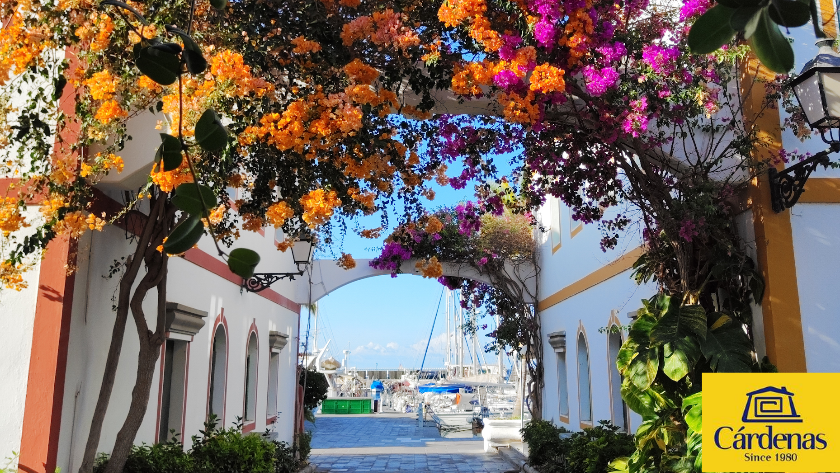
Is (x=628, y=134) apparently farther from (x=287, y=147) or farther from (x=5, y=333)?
(x=5, y=333)

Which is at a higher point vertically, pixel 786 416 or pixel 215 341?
pixel 215 341

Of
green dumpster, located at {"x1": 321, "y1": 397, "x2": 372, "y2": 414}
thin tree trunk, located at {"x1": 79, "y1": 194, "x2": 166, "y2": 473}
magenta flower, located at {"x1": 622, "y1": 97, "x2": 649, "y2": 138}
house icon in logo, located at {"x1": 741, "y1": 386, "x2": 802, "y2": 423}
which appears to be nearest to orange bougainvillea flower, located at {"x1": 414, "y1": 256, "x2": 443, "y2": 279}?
magenta flower, located at {"x1": 622, "y1": 97, "x2": 649, "y2": 138}

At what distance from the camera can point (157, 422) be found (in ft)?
24.1

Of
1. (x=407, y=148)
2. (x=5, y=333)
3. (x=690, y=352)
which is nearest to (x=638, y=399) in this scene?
(x=690, y=352)

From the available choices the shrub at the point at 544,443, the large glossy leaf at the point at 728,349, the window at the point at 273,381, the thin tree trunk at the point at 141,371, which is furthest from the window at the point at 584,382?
the thin tree trunk at the point at 141,371

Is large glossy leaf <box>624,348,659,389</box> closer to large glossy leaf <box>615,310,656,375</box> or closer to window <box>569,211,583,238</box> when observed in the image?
large glossy leaf <box>615,310,656,375</box>

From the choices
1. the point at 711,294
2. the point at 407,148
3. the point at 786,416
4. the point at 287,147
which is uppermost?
the point at 407,148

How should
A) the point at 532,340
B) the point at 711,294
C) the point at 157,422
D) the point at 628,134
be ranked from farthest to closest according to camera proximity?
the point at 532,340 → the point at 157,422 → the point at 711,294 → the point at 628,134

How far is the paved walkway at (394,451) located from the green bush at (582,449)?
1.94 metres

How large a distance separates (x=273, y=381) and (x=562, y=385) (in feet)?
16.1

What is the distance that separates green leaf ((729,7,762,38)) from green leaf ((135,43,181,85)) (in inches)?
31.4

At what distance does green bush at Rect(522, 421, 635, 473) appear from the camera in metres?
7.83

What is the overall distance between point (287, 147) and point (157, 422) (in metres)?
4.12

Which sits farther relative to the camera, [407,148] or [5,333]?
[407,148]
